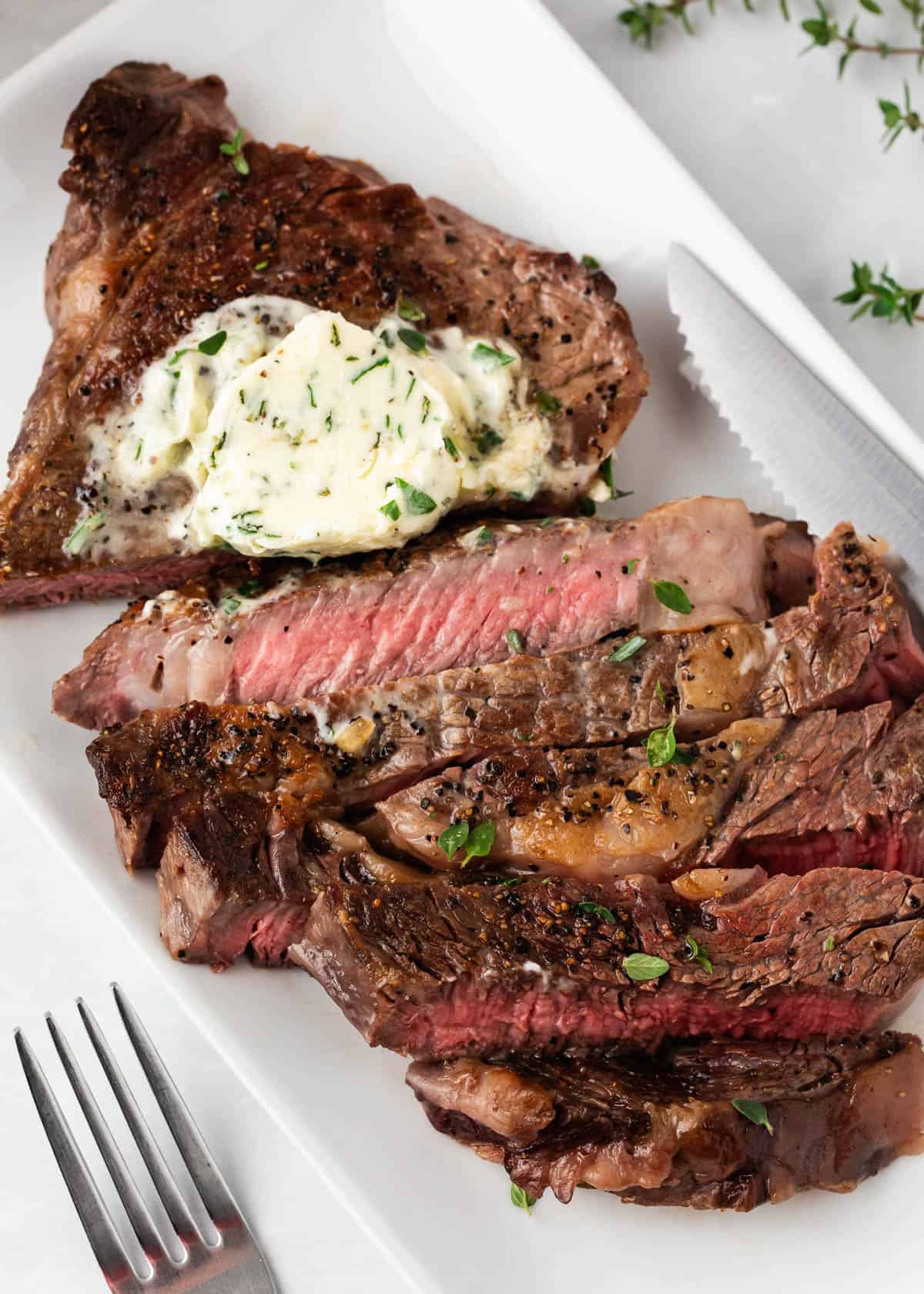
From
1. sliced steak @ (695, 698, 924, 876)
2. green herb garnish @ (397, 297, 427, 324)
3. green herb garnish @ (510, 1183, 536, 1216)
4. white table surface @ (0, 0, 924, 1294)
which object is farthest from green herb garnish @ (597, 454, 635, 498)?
green herb garnish @ (510, 1183, 536, 1216)

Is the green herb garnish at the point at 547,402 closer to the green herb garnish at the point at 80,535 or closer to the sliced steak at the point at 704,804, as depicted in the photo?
the sliced steak at the point at 704,804

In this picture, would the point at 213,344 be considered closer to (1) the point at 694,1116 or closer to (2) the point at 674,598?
(2) the point at 674,598

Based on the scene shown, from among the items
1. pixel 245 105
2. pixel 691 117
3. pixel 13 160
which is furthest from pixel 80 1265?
pixel 691 117

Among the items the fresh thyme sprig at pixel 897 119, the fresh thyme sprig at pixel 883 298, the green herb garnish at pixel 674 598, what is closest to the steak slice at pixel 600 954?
the green herb garnish at pixel 674 598

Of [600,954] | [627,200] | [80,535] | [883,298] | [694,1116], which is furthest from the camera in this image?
[883,298]

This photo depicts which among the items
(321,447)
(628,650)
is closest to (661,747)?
(628,650)

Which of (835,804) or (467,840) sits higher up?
(467,840)

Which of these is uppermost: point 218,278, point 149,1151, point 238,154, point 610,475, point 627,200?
point 238,154
